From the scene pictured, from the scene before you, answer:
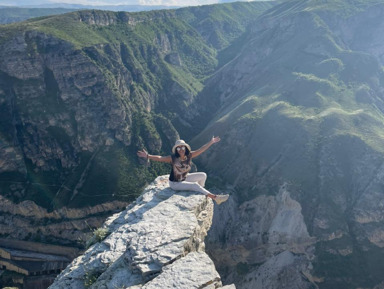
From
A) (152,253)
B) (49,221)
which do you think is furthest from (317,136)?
(152,253)

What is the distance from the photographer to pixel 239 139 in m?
117

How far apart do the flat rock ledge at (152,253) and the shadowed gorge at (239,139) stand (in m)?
62.0

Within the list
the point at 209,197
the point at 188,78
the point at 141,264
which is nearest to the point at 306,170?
the point at 209,197

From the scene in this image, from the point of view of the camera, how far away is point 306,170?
302 ft

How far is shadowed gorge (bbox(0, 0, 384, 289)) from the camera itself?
7788cm

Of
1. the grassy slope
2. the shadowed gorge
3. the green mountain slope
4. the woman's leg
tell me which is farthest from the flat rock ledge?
the green mountain slope

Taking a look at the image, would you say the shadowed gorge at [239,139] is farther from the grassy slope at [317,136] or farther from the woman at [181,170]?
the woman at [181,170]

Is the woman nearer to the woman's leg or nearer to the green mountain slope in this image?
the woman's leg

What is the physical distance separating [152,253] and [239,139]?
10432 cm

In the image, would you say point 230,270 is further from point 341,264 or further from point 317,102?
point 317,102

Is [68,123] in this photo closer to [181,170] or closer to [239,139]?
[239,139]

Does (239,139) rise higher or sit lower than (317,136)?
higher

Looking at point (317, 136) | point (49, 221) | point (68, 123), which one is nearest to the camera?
point (49, 221)

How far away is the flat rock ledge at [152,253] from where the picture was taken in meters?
13.8
